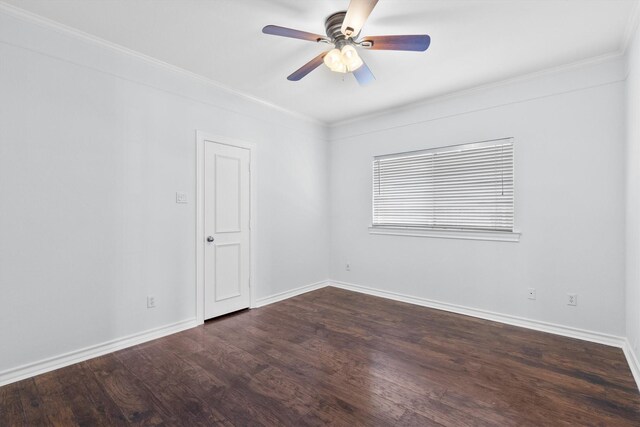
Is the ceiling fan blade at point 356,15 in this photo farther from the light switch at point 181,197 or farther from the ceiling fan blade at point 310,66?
the light switch at point 181,197

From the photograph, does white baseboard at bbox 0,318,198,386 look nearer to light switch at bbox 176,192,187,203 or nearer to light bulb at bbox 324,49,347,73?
light switch at bbox 176,192,187,203

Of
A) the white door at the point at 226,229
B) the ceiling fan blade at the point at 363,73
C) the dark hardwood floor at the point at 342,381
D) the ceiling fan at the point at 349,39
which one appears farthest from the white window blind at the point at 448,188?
the white door at the point at 226,229

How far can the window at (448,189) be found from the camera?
338 centimetres

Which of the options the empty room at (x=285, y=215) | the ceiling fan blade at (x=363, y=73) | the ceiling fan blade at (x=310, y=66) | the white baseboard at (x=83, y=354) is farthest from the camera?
the ceiling fan blade at (x=363, y=73)

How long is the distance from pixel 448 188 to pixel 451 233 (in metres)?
0.57

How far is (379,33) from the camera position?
2459 millimetres

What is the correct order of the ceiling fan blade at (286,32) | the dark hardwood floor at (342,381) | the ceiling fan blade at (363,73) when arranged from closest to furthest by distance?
the dark hardwood floor at (342,381) < the ceiling fan blade at (286,32) < the ceiling fan blade at (363,73)

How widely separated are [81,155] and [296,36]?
2062 mm

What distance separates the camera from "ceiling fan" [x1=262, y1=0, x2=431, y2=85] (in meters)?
1.89

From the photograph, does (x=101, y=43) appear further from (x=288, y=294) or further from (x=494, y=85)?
(x=494, y=85)

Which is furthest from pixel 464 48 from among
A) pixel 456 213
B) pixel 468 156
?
pixel 456 213

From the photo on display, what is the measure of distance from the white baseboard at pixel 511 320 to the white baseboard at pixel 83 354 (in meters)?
2.68

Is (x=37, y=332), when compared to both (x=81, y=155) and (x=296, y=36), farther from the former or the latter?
(x=296, y=36)

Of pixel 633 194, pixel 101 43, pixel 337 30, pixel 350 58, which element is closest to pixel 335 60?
pixel 350 58
